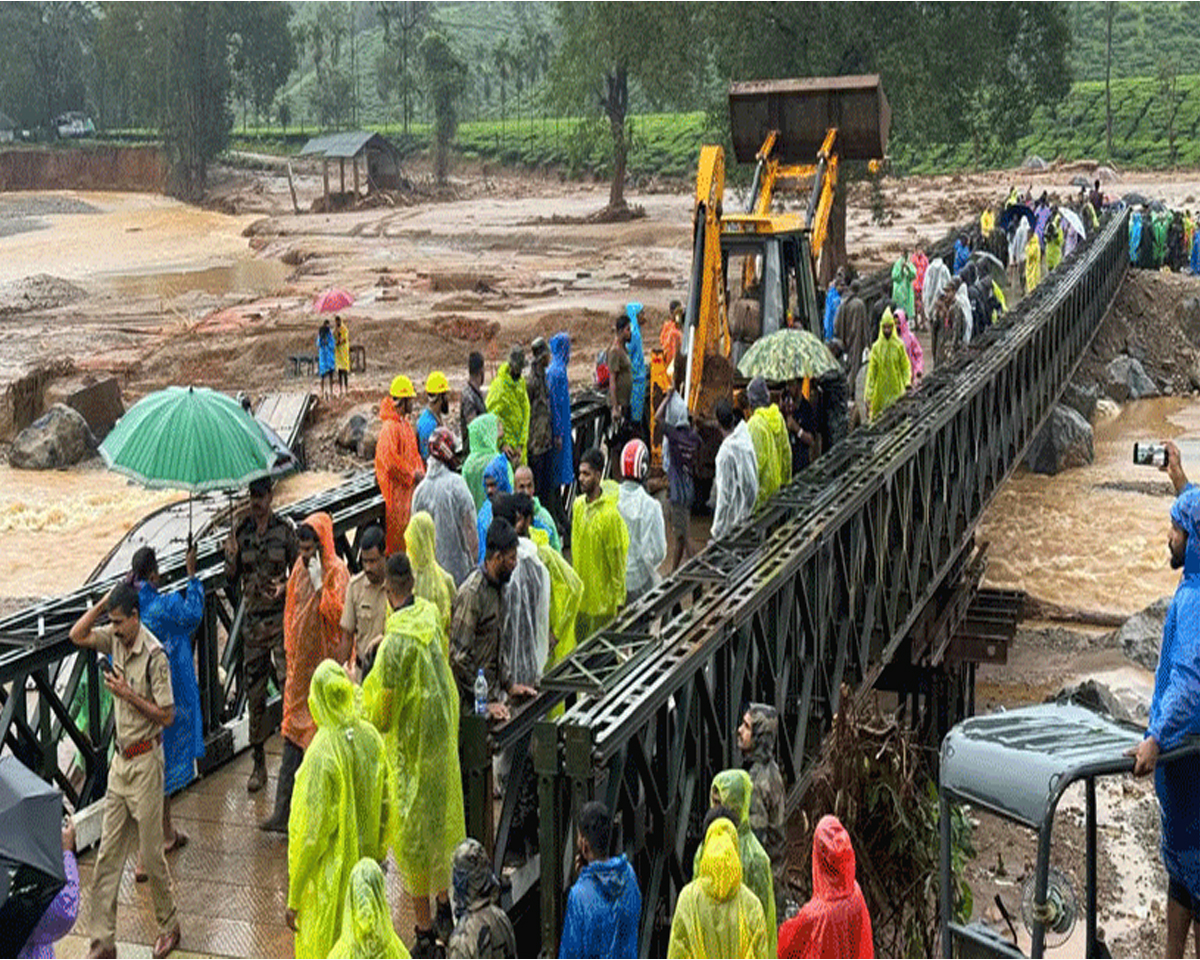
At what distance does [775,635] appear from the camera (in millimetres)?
8703

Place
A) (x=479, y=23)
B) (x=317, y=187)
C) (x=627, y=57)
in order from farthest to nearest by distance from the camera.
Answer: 1. (x=479, y=23)
2. (x=317, y=187)
3. (x=627, y=57)

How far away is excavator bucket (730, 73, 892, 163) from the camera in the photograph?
54.9 feet

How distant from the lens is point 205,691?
8344mm

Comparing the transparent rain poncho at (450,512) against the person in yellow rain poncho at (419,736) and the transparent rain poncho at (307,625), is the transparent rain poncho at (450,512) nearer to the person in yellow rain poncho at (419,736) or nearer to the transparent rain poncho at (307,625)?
the transparent rain poncho at (307,625)

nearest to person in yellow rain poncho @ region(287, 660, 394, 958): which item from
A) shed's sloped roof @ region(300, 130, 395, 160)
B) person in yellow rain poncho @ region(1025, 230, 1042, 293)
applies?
person in yellow rain poncho @ region(1025, 230, 1042, 293)

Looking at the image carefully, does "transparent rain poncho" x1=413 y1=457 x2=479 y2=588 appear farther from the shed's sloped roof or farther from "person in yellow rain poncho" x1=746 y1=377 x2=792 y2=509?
the shed's sloped roof

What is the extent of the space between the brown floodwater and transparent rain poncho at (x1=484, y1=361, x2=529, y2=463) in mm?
10231

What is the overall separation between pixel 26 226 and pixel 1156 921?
202ft

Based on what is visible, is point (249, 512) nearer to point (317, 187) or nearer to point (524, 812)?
point (524, 812)

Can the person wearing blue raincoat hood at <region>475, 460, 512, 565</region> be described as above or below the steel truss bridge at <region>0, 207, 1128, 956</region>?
above

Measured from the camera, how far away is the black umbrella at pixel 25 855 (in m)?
3.79

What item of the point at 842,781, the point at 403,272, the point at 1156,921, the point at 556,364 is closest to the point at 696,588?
the point at 842,781

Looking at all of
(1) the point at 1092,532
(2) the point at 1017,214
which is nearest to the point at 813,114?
(1) the point at 1092,532

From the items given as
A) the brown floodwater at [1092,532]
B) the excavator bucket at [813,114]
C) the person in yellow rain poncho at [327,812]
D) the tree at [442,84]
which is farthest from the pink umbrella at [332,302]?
the tree at [442,84]
